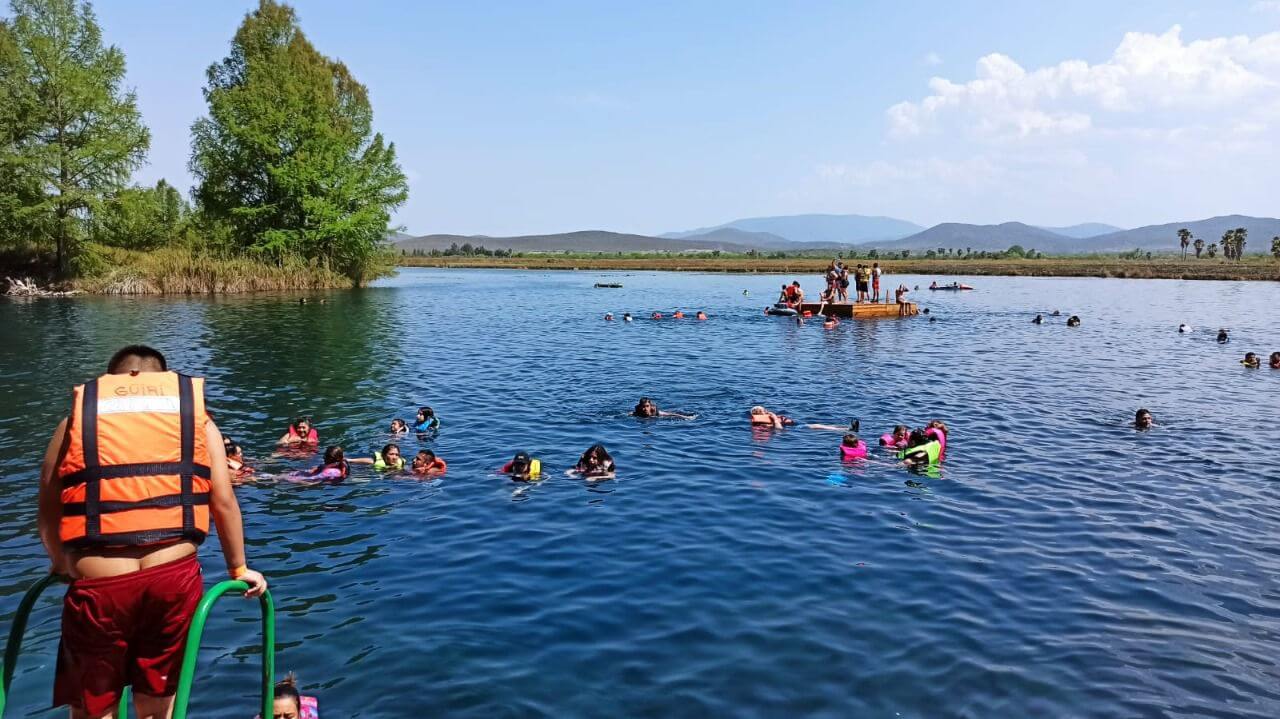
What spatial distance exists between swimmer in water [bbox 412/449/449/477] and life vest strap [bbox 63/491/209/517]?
1197 cm

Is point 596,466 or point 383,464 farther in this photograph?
point 383,464

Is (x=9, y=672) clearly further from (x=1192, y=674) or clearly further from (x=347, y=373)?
(x=347, y=373)

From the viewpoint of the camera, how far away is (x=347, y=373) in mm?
30766

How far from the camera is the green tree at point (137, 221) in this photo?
63625 mm

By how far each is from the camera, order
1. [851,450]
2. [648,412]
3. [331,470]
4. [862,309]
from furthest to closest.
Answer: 1. [862,309]
2. [648,412]
3. [851,450]
4. [331,470]

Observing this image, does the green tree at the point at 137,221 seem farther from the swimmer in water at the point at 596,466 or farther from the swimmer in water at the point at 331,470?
the swimmer in water at the point at 596,466

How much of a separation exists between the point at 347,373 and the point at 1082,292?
79768 mm

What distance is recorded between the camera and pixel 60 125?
61906mm

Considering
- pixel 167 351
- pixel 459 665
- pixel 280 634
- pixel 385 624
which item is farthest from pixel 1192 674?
pixel 167 351

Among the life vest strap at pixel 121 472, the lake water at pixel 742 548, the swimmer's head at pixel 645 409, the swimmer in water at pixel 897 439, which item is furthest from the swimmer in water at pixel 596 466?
the life vest strap at pixel 121 472

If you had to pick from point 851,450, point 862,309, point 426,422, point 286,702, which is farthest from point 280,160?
point 286,702

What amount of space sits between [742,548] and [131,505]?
9.70 metres

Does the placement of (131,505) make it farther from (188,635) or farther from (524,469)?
(524,469)

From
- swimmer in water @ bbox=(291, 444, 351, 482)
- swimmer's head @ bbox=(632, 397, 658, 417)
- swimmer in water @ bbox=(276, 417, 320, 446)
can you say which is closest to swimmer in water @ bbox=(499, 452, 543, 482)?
swimmer in water @ bbox=(291, 444, 351, 482)
